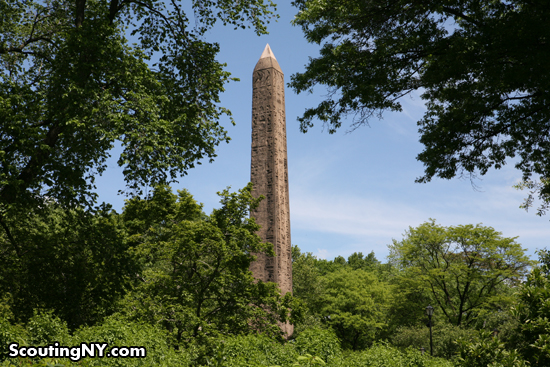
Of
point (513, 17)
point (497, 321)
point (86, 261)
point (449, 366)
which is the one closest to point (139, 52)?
point (86, 261)

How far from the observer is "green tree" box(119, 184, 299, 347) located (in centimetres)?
1456

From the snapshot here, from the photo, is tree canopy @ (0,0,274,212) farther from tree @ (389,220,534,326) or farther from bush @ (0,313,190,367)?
tree @ (389,220,534,326)

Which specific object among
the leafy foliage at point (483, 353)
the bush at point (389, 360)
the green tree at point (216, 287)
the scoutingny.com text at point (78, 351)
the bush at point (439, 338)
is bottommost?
the bush at point (439, 338)

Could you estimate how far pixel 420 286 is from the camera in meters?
35.2

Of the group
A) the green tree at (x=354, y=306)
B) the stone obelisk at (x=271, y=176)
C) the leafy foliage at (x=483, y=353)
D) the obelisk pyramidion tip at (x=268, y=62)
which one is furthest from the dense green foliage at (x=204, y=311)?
the green tree at (x=354, y=306)

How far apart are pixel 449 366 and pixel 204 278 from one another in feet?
27.1

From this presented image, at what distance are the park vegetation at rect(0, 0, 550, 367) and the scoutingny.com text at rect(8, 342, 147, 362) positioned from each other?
0.90 ft

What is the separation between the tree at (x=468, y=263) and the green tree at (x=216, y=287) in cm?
2253

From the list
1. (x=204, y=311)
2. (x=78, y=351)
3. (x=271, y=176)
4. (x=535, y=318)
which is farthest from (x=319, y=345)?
(x=204, y=311)

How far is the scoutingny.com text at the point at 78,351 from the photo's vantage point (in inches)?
320

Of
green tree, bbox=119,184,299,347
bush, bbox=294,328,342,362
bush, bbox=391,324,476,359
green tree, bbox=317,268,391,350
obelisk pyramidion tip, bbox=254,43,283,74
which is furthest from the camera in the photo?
green tree, bbox=317,268,391,350

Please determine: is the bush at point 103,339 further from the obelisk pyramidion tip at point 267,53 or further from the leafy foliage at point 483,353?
the obelisk pyramidion tip at point 267,53

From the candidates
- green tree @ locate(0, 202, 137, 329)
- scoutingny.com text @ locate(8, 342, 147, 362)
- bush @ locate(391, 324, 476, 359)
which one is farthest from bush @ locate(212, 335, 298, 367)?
bush @ locate(391, 324, 476, 359)

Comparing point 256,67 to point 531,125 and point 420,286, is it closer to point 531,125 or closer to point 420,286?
point 531,125
